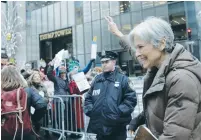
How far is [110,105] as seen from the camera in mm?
3852

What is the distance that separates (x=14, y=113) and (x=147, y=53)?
235cm

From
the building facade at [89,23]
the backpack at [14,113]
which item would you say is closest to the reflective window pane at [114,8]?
the building facade at [89,23]

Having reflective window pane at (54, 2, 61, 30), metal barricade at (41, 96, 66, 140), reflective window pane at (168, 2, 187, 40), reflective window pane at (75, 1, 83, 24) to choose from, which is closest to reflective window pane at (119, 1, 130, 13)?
reflective window pane at (168, 2, 187, 40)

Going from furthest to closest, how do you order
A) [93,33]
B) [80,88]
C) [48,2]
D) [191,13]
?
[48,2], [93,33], [191,13], [80,88]

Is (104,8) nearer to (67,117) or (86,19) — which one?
(86,19)

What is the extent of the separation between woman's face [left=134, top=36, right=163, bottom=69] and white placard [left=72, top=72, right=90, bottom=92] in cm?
459

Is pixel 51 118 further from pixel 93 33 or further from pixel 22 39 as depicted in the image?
pixel 22 39

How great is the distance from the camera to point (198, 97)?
1.46 meters

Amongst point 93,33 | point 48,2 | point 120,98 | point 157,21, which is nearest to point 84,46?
point 93,33

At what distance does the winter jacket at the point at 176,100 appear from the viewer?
1420mm

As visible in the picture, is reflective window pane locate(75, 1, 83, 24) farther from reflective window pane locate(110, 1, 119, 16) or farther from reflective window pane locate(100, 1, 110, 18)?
reflective window pane locate(110, 1, 119, 16)

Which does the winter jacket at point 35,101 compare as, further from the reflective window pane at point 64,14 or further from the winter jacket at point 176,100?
the reflective window pane at point 64,14

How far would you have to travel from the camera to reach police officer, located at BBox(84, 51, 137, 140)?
152 inches

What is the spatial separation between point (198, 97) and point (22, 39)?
1278 inches
